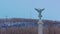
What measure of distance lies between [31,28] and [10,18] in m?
1.02

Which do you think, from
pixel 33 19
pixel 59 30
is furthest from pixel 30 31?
pixel 59 30

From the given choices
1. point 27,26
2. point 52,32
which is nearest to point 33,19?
point 27,26

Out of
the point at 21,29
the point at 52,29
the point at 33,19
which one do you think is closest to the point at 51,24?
the point at 52,29

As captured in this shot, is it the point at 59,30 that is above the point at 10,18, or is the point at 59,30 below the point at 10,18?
below

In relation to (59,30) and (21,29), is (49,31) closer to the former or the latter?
(59,30)

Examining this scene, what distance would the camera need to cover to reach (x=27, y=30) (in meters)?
6.86

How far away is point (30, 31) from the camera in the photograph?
6.87 m

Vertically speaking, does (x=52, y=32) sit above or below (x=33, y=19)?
below

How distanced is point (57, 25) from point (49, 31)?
0.43 meters

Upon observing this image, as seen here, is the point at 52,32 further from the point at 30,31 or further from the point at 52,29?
the point at 30,31

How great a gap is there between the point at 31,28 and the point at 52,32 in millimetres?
895

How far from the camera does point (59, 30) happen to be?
23.0 feet

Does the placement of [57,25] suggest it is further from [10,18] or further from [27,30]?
[10,18]

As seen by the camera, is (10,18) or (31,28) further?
(10,18)
